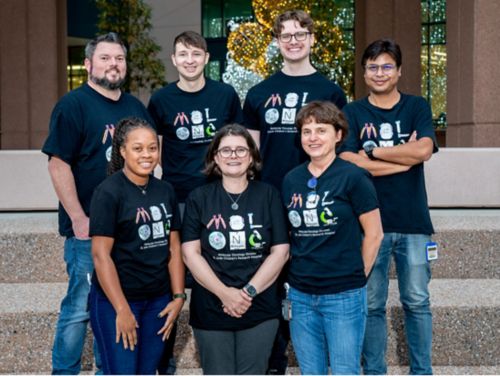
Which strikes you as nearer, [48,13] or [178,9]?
[48,13]

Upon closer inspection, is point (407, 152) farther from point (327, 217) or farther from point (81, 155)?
point (81, 155)

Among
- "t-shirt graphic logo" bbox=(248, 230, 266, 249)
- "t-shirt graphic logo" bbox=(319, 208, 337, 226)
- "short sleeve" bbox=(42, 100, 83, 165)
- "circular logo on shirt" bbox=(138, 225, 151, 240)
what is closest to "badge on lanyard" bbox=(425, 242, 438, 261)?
"t-shirt graphic logo" bbox=(319, 208, 337, 226)

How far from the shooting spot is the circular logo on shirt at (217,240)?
135 inches

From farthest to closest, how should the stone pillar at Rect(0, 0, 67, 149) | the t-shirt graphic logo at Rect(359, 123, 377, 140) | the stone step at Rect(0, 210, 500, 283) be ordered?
the stone pillar at Rect(0, 0, 67, 149) < the stone step at Rect(0, 210, 500, 283) < the t-shirt graphic logo at Rect(359, 123, 377, 140)

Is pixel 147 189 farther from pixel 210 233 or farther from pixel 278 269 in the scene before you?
pixel 278 269

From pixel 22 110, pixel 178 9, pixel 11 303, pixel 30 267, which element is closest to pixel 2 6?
pixel 22 110

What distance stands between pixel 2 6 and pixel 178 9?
22357mm

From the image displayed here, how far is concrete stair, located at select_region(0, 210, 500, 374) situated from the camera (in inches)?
186

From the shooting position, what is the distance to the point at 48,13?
11.1m

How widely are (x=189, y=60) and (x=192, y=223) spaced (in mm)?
1113

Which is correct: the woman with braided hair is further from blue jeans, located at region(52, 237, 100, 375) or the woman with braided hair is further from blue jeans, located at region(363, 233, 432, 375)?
blue jeans, located at region(363, 233, 432, 375)

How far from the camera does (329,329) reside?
11.1ft

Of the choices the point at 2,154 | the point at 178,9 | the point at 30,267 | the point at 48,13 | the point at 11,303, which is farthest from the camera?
the point at 178,9

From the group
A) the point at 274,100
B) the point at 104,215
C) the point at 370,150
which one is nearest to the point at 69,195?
the point at 104,215
